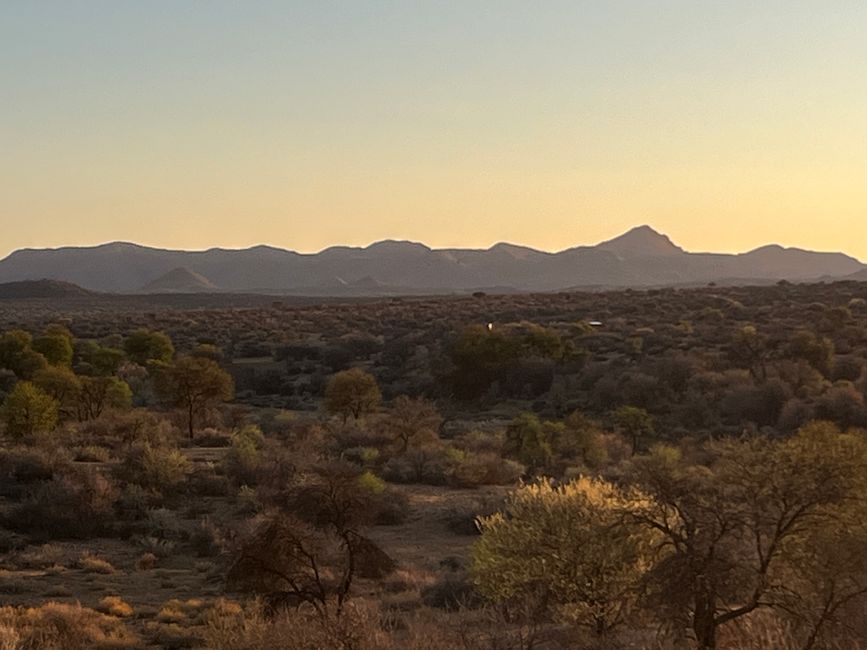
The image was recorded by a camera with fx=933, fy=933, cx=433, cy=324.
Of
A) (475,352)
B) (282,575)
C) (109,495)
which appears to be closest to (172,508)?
(109,495)

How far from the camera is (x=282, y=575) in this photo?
539 inches

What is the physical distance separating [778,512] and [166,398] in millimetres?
31047

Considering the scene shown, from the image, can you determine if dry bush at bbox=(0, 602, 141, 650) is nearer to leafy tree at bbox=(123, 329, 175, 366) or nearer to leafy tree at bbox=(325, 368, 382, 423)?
leafy tree at bbox=(325, 368, 382, 423)

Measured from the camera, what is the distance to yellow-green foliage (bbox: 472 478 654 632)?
12.4 m

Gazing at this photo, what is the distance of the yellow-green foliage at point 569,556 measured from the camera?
12.4 metres

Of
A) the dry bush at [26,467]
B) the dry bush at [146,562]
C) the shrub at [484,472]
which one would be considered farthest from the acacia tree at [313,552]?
the dry bush at [26,467]

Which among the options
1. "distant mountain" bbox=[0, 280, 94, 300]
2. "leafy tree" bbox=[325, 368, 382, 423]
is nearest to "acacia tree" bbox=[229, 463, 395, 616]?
"leafy tree" bbox=[325, 368, 382, 423]

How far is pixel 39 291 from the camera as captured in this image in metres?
167

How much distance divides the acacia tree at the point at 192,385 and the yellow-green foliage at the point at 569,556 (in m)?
23.1

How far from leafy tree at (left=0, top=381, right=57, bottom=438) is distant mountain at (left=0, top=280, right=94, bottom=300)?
14145cm

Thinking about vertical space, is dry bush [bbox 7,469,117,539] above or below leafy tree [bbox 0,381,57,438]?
below

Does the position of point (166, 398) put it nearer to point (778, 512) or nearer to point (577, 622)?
point (577, 622)

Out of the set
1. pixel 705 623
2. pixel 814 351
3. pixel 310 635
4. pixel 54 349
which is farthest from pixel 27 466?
pixel 814 351

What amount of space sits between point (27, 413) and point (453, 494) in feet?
45.3
